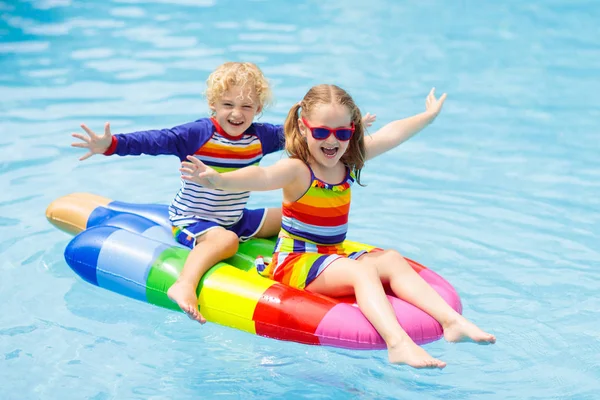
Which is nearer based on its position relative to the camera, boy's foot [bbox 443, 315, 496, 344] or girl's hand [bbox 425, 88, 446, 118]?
boy's foot [bbox 443, 315, 496, 344]

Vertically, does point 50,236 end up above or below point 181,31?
below

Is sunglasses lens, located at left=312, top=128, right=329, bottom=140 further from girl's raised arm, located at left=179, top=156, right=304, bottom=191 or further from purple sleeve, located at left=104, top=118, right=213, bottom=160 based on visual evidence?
purple sleeve, located at left=104, top=118, right=213, bottom=160

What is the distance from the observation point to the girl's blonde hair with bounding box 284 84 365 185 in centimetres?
453

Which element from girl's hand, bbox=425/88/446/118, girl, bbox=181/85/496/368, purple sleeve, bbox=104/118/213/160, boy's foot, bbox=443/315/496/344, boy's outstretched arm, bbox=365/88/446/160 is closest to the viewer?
boy's foot, bbox=443/315/496/344

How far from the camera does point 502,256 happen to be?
5.73 metres

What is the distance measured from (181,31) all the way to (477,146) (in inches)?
178

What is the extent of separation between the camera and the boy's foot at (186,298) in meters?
4.46

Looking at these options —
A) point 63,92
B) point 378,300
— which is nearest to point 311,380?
point 378,300

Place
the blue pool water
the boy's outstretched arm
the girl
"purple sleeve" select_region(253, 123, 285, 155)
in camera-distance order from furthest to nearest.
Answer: "purple sleeve" select_region(253, 123, 285, 155)
the boy's outstretched arm
the blue pool water
the girl

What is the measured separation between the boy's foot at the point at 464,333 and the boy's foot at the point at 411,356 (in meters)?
0.23

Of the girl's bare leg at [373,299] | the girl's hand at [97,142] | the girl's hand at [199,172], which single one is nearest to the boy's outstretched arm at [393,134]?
the girl's bare leg at [373,299]

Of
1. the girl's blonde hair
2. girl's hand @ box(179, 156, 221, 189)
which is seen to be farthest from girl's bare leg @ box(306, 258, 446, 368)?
girl's hand @ box(179, 156, 221, 189)

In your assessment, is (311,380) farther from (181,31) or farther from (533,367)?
(181,31)

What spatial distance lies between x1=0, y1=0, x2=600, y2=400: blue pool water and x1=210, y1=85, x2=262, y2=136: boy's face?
1.11 m
